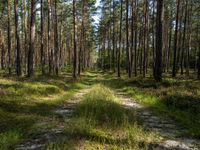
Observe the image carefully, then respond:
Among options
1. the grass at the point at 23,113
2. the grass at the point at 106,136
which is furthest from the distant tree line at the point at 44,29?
the grass at the point at 106,136

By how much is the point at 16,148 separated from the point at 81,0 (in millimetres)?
44653

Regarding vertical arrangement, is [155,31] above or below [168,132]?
above

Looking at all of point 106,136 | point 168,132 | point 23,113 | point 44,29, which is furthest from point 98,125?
point 44,29

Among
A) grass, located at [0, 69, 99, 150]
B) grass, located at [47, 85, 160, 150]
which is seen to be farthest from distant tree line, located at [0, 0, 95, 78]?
grass, located at [47, 85, 160, 150]

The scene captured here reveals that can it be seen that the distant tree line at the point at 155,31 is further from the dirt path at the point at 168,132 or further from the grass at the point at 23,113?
the dirt path at the point at 168,132

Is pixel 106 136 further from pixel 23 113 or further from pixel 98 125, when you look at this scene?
pixel 23 113

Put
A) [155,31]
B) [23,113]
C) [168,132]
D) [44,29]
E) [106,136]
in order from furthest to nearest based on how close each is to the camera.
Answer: [44,29] → [155,31] → [23,113] → [168,132] → [106,136]

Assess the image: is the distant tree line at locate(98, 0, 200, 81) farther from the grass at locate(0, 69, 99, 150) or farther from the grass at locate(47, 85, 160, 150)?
the grass at locate(47, 85, 160, 150)

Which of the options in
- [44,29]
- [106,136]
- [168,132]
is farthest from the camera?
[44,29]

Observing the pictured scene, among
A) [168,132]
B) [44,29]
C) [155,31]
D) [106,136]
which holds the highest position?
[44,29]

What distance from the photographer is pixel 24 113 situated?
1214 cm

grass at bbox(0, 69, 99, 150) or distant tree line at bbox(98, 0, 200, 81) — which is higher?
distant tree line at bbox(98, 0, 200, 81)

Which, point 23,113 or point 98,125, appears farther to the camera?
point 23,113

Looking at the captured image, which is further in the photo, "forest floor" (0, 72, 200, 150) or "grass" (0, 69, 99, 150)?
"grass" (0, 69, 99, 150)
